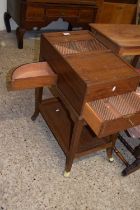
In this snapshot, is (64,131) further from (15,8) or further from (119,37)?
(15,8)

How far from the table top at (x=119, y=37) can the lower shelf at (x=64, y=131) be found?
521 mm

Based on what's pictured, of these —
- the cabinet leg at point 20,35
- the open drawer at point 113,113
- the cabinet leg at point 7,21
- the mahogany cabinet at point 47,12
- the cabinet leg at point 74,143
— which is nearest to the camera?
the open drawer at point 113,113

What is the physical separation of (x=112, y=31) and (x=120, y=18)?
1.37 metres

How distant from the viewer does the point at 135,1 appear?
2.90 m

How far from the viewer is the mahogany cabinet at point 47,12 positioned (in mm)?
2287

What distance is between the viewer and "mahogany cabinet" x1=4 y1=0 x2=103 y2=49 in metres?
2.29

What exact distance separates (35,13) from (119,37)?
104 cm

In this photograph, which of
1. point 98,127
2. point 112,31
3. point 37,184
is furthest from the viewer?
point 112,31

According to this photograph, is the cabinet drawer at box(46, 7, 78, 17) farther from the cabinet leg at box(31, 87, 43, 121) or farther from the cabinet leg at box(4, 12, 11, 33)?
the cabinet leg at box(31, 87, 43, 121)

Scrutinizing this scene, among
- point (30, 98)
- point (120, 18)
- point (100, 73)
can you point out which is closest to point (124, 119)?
point (100, 73)

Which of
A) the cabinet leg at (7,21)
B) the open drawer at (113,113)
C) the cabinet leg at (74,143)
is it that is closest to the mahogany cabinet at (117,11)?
the cabinet leg at (7,21)

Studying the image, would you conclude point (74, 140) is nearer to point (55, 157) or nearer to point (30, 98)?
point (55, 157)

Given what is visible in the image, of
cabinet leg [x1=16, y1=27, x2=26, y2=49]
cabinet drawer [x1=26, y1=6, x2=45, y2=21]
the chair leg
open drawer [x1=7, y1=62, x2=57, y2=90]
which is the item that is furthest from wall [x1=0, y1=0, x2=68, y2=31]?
the chair leg

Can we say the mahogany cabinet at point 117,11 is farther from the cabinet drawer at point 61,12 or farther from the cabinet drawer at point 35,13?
the cabinet drawer at point 35,13
